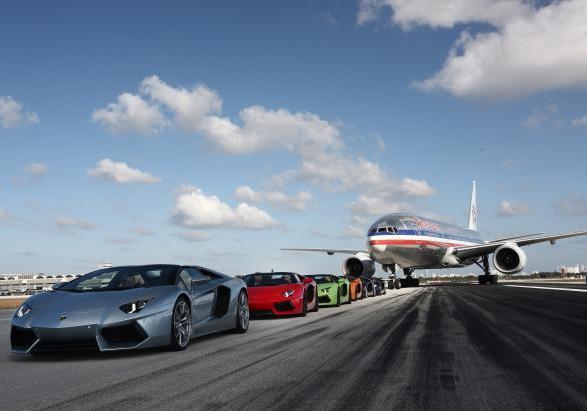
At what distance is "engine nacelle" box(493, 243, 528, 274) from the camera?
36.6 m

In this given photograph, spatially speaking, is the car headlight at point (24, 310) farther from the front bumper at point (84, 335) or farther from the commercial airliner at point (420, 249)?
the commercial airliner at point (420, 249)

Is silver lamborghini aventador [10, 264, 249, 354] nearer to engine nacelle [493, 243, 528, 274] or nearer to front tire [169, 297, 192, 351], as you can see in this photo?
front tire [169, 297, 192, 351]

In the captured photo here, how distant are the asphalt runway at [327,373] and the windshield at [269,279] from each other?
197 inches

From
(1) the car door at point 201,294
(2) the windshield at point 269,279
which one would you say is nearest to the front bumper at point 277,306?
(2) the windshield at point 269,279

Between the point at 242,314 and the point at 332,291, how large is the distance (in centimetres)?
812

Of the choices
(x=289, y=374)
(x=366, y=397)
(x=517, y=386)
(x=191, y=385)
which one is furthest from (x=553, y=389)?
(x=191, y=385)

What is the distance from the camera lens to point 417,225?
36875mm

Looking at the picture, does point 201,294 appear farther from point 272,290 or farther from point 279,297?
point 272,290

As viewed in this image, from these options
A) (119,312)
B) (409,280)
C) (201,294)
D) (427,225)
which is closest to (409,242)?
(427,225)

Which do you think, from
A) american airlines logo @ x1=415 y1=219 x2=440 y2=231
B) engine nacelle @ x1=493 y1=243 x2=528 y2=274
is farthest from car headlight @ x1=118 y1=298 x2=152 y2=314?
engine nacelle @ x1=493 y1=243 x2=528 y2=274

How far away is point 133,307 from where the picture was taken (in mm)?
6758

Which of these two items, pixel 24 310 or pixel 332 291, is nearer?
pixel 24 310

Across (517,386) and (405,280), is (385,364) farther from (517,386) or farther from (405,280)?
(405,280)

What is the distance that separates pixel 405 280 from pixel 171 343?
3835 cm
